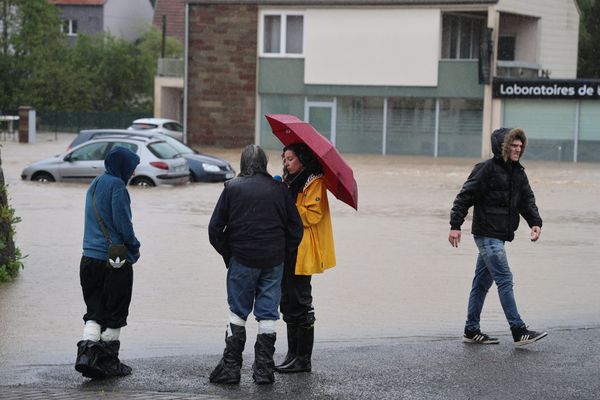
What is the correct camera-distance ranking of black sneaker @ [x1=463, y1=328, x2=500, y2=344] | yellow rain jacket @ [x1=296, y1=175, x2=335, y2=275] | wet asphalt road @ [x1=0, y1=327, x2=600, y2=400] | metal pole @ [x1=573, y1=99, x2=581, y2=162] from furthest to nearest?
metal pole @ [x1=573, y1=99, x2=581, y2=162] < black sneaker @ [x1=463, y1=328, x2=500, y2=344] < yellow rain jacket @ [x1=296, y1=175, x2=335, y2=275] < wet asphalt road @ [x1=0, y1=327, x2=600, y2=400]

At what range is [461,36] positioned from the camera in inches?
1741

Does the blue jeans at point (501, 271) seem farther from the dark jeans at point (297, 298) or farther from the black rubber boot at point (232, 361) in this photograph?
the black rubber boot at point (232, 361)

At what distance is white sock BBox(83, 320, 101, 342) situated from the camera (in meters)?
7.71

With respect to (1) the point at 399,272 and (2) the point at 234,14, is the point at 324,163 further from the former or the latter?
(2) the point at 234,14

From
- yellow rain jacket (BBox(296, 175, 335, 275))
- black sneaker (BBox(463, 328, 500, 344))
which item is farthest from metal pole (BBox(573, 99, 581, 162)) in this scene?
yellow rain jacket (BBox(296, 175, 335, 275))

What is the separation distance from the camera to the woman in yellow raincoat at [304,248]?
8.02 meters

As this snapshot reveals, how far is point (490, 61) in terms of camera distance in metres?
42.2

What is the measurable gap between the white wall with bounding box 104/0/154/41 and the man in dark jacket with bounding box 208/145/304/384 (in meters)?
74.0

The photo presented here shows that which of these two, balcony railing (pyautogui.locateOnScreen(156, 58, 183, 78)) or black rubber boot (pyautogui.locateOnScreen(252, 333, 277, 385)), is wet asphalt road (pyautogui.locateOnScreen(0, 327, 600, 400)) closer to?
black rubber boot (pyautogui.locateOnScreen(252, 333, 277, 385))

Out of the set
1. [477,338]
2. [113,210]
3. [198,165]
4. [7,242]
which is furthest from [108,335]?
[198,165]

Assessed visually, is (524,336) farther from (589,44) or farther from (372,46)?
(589,44)

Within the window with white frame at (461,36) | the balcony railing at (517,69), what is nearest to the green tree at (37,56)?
the window with white frame at (461,36)

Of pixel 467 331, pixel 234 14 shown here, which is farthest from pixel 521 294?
pixel 234 14

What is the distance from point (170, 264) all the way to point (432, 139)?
30282 millimetres
